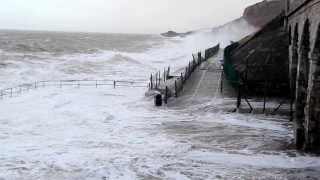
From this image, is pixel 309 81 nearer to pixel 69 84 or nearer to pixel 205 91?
pixel 205 91

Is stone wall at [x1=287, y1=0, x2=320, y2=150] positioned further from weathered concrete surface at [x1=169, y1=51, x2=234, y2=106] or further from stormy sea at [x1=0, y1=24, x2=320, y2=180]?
weathered concrete surface at [x1=169, y1=51, x2=234, y2=106]

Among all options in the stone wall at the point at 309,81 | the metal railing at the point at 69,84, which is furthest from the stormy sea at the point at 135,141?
the metal railing at the point at 69,84

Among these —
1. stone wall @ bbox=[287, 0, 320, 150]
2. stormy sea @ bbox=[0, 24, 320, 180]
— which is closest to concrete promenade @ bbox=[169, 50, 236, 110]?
stormy sea @ bbox=[0, 24, 320, 180]

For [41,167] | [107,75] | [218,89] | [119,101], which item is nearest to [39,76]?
[107,75]

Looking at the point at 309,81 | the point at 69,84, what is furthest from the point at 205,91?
the point at 309,81

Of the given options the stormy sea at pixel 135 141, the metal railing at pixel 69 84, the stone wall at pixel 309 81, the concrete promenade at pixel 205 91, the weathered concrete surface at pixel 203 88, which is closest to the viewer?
the stormy sea at pixel 135 141

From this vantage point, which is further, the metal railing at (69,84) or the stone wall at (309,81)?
the metal railing at (69,84)

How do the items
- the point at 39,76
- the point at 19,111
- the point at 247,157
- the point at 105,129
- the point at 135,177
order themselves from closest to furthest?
the point at 135,177, the point at 247,157, the point at 105,129, the point at 19,111, the point at 39,76

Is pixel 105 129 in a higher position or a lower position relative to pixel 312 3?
lower

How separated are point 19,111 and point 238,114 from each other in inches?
444

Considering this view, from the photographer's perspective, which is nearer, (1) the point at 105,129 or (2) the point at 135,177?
(2) the point at 135,177

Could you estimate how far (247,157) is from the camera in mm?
17234

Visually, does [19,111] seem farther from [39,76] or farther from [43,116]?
[39,76]

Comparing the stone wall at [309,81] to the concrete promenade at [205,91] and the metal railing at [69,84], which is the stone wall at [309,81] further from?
the metal railing at [69,84]
